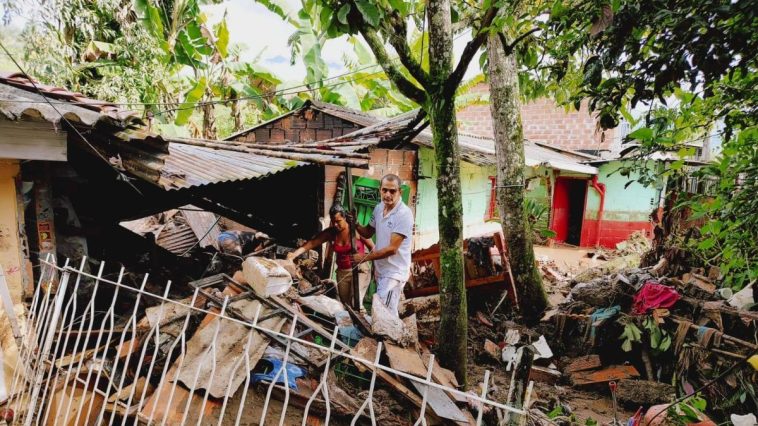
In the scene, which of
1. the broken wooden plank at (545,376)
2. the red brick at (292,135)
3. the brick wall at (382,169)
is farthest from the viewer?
the red brick at (292,135)

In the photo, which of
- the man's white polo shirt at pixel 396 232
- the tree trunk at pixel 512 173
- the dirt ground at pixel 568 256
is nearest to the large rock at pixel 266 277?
the man's white polo shirt at pixel 396 232

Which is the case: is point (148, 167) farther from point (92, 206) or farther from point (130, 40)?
point (130, 40)

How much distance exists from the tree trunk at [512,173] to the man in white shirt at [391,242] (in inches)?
99.2

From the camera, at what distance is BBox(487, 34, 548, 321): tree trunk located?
20.0 feet

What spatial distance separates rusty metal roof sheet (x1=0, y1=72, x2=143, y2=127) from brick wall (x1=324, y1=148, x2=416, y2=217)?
365cm

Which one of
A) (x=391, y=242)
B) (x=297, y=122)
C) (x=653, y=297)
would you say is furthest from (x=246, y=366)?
(x=297, y=122)

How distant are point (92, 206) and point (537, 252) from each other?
481 inches

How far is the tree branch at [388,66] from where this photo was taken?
3.83m

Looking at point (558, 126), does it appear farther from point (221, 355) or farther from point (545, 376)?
point (221, 355)

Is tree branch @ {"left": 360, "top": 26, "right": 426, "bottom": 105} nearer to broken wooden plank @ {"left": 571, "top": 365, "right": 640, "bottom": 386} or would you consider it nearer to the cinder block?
broken wooden plank @ {"left": 571, "top": 365, "right": 640, "bottom": 386}

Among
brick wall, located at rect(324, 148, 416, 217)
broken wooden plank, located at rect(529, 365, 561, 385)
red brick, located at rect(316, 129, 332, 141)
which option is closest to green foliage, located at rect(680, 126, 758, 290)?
broken wooden plank, located at rect(529, 365, 561, 385)

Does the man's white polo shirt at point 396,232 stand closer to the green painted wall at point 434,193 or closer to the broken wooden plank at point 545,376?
the broken wooden plank at point 545,376

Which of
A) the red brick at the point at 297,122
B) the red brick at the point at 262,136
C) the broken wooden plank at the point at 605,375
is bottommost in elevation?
the broken wooden plank at the point at 605,375

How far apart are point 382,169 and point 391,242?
12.0ft
